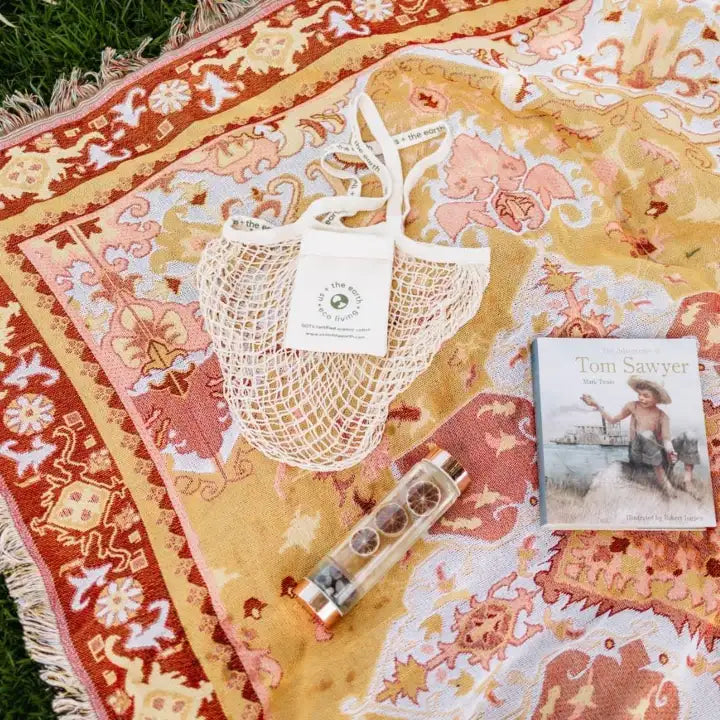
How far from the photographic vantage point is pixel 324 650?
1047 millimetres

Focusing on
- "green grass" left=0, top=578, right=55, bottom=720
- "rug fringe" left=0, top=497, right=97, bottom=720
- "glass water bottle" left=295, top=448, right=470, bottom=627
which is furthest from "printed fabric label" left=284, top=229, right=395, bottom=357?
"green grass" left=0, top=578, right=55, bottom=720

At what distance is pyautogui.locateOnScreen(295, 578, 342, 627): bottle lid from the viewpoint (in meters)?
1.01

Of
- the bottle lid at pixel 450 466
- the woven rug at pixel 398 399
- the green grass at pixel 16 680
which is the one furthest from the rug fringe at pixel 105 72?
the bottle lid at pixel 450 466

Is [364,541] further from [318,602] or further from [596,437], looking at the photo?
[596,437]

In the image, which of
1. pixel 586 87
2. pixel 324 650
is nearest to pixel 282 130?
pixel 586 87

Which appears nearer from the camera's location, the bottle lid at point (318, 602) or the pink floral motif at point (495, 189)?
the bottle lid at point (318, 602)

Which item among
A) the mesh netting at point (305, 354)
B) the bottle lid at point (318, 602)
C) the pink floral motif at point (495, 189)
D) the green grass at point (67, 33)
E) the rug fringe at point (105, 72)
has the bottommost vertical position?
the bottle lid at point (318, 602)

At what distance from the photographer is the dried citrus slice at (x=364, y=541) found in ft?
3.42

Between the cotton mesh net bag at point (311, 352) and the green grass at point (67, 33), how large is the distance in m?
0.55

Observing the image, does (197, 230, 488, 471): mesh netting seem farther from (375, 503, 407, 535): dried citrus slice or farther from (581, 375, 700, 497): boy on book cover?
(581, 375, 700, 497): boy on book cover

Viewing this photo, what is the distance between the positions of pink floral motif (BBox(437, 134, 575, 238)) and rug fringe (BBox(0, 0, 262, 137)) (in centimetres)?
57

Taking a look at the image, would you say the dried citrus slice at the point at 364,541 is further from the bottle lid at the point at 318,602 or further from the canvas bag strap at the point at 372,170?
the canvas bag strap at the point at 372,170

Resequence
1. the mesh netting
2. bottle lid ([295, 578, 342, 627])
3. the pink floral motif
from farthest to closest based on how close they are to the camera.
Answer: the pink floral motif, the mesh netting, bottle lid ([295, 578, 342, 627])

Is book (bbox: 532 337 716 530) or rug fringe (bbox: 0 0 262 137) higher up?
rug fringe (bbox: 0 0 262 137)
